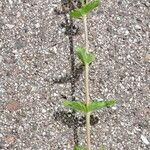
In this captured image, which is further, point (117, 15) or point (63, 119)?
point (117, 15)

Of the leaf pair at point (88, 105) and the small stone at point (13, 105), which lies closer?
the leaf pair at point (88, 105)

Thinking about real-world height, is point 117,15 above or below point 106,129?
above

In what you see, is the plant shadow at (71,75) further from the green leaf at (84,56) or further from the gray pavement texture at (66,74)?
the green leaf at (84,56)

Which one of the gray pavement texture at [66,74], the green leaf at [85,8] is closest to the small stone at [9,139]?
the gray pavement texture at [66,74]

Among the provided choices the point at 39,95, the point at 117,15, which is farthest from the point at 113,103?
the point at 117,15

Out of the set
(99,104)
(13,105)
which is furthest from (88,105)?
(13,105)

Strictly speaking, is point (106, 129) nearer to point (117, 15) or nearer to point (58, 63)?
point (58, 63)

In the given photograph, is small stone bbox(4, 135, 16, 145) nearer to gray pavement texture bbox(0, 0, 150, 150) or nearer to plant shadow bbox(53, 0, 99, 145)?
gray pavement texture bbox(0, 0, 150, 150)

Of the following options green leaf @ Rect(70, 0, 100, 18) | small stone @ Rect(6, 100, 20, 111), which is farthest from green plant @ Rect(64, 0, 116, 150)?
small stone @ Rect(6, 100, 20, 111)
